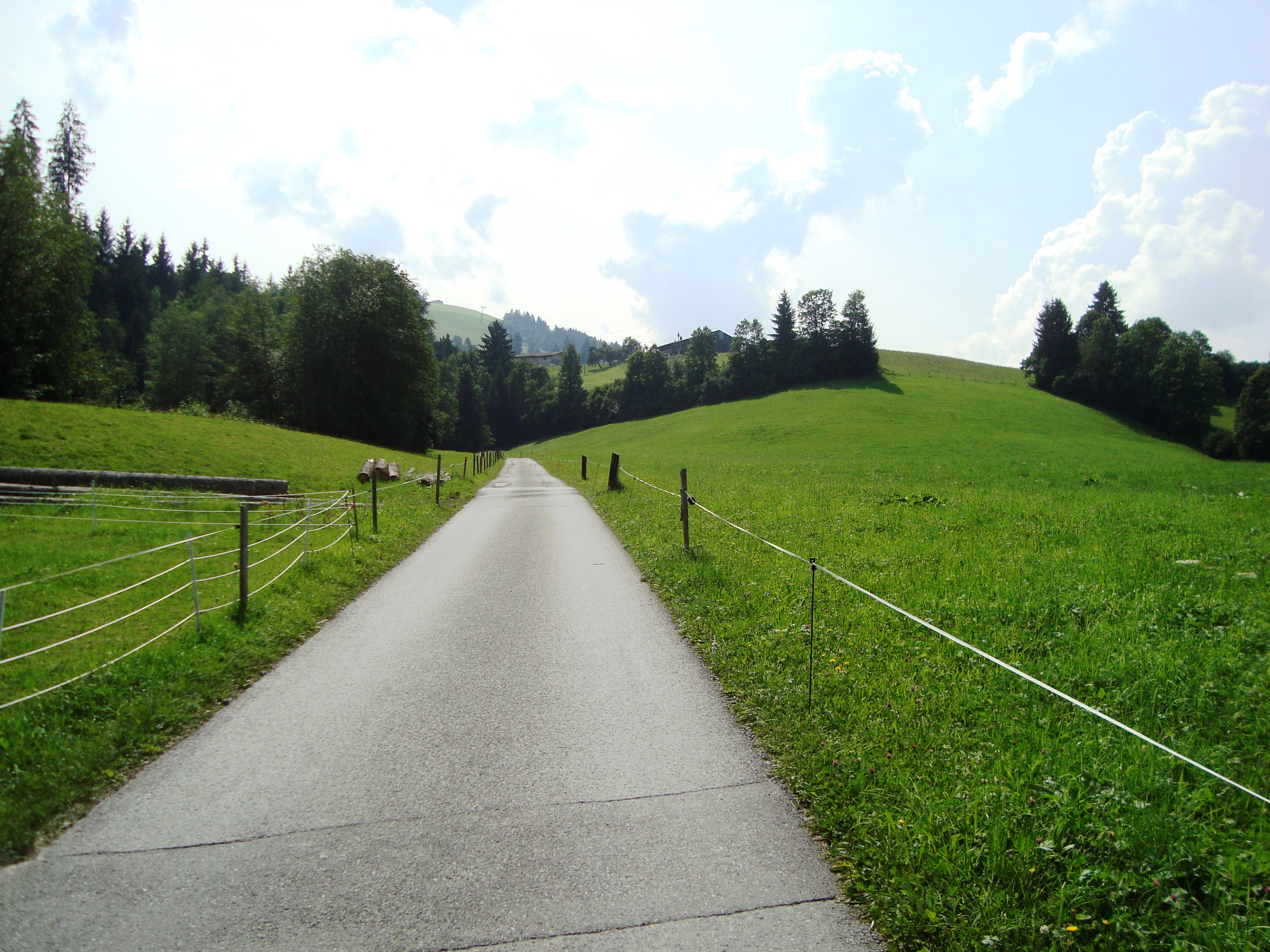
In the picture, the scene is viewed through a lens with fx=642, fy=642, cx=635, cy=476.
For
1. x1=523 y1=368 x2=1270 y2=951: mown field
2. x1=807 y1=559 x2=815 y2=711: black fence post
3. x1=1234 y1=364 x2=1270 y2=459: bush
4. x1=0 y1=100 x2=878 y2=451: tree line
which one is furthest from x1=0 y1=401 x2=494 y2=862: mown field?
x1=1234 y1=364 x2=1270 y2=459: bush

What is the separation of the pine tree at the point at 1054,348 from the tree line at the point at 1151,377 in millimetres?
97

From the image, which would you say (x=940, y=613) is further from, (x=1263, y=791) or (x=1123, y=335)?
(x=1123, y=335)

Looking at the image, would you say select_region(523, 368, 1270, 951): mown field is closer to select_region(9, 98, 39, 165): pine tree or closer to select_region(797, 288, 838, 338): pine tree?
select_region(9, 98, 39, 165): pine tree

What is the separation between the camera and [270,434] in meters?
32.4

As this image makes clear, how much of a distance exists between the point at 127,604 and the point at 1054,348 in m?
106

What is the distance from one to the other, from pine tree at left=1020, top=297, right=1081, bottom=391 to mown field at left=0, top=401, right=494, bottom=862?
94157 mm

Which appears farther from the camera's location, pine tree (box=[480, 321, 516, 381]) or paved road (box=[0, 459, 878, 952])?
pine tree (box=[480, 321, 516, 381])

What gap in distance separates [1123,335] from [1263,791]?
9704 centimetres

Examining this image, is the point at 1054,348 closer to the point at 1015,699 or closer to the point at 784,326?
the point at 784,326

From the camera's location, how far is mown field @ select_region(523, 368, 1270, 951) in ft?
10.8

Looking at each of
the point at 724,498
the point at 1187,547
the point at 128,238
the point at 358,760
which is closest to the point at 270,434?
the point at 724,498

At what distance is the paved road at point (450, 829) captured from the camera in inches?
126

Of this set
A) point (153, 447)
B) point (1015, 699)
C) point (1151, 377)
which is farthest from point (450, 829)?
point (1151, 377)

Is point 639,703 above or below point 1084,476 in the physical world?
below
